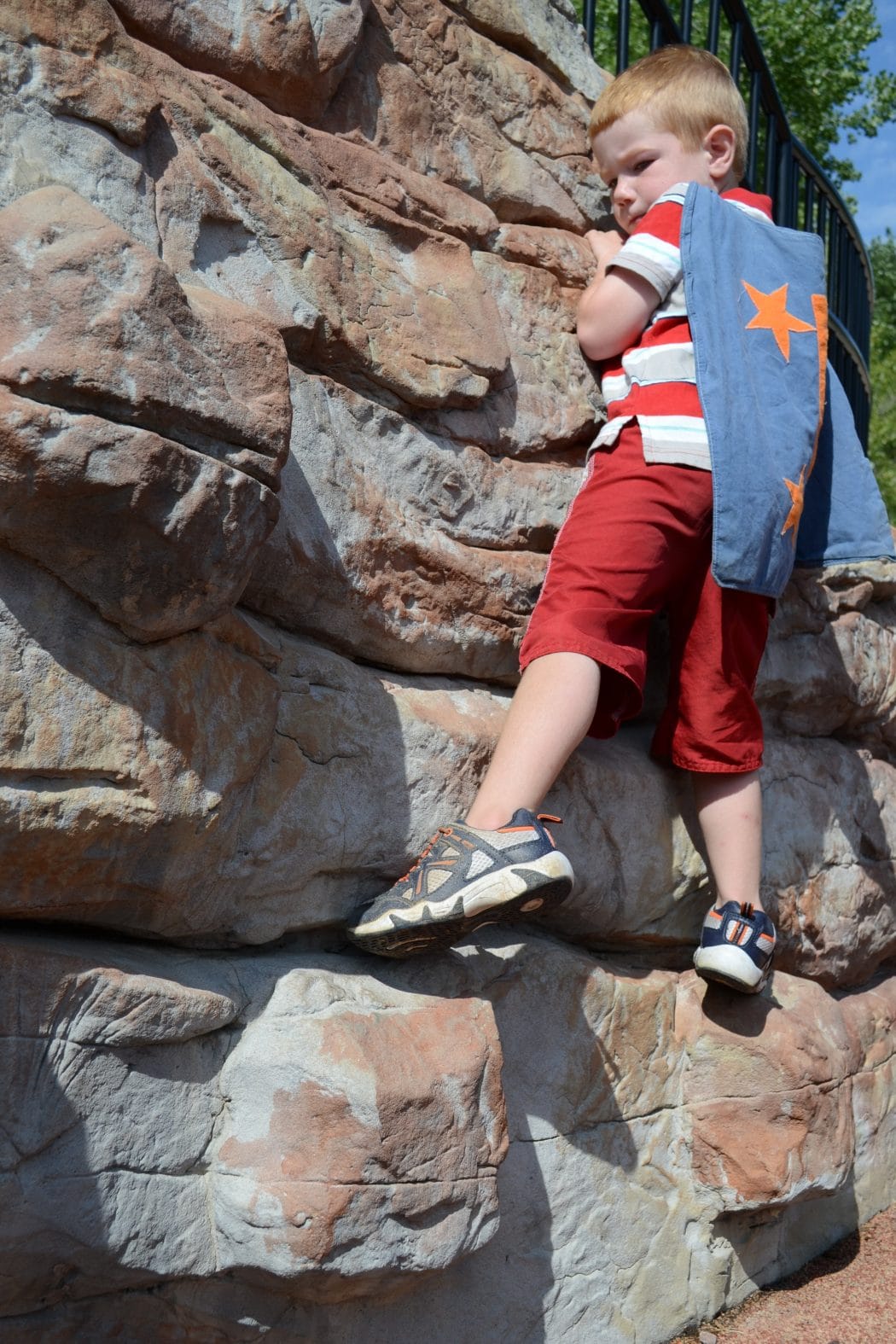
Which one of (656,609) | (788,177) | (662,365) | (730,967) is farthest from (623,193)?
(788,177)

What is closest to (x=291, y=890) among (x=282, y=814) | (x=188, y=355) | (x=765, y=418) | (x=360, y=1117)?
(x=282, y=814)

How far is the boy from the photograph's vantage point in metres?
1.96

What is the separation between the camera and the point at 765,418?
237 centimetres

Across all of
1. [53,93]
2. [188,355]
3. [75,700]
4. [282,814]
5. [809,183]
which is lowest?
[282,814]

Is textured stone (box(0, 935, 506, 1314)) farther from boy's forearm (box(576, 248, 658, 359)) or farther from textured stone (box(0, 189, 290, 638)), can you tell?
boy's forearm (box(576, 248, 658, 359))

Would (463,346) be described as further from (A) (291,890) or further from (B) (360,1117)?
(B) (360,1117)

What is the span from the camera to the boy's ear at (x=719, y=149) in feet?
8.48

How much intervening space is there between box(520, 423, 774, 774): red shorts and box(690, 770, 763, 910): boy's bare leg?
58mm

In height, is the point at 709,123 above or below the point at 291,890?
above

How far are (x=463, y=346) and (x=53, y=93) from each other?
88 centimetres

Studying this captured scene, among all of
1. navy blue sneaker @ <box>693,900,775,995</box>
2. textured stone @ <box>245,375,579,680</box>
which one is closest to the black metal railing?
textured stone @ <box>245,375,579,680</box>

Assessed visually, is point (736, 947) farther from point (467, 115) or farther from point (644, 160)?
point (467, 115)

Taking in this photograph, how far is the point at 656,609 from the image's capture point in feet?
7.71

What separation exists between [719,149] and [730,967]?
1711 millimetres
